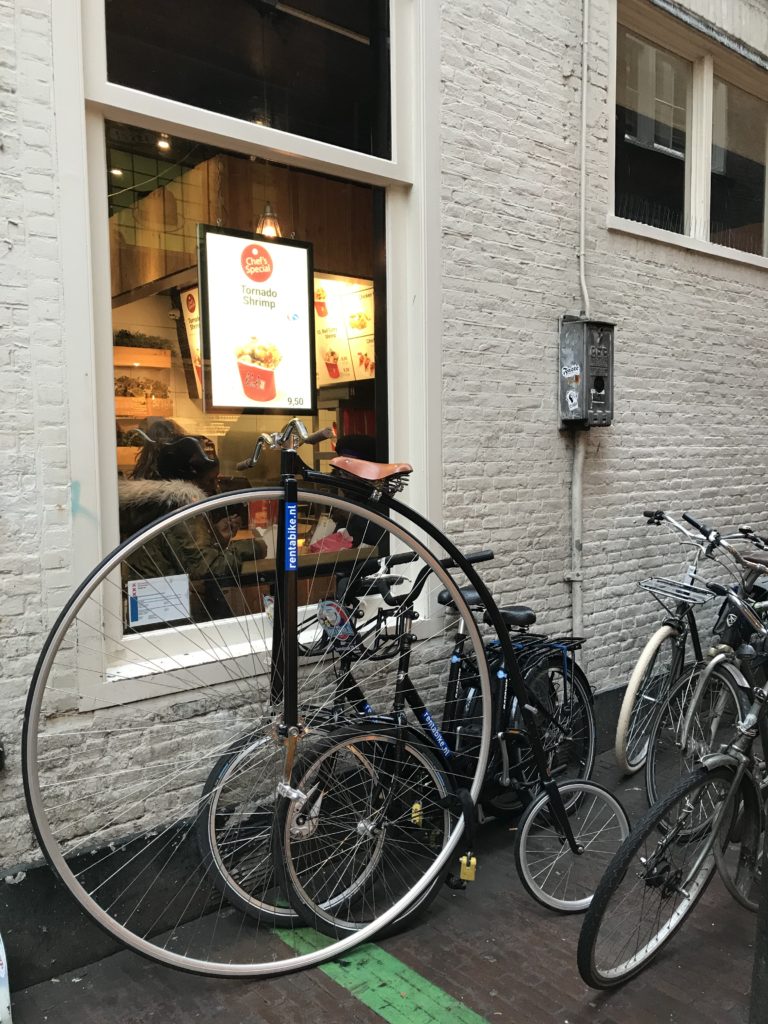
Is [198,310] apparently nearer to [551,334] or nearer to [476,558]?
Result: [476,558]

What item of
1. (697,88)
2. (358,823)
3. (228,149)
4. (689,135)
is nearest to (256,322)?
(228,149)

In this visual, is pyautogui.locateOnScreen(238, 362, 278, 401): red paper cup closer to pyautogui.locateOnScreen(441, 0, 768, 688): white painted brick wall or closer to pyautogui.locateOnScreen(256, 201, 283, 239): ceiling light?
pyautogui.locateOnScreen(256, 201, 283, 239): ceiling light

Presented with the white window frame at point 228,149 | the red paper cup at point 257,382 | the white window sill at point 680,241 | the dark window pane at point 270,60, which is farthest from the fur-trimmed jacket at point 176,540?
the white window sill at point 680,241

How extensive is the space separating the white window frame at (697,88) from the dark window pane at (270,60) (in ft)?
6.83

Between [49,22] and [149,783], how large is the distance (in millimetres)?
2801

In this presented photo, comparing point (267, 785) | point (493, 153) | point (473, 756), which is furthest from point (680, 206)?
point (267, 785)

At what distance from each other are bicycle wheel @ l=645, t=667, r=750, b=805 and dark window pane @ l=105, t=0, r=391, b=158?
3084mm

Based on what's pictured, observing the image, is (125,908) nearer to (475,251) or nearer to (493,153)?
(475,251)

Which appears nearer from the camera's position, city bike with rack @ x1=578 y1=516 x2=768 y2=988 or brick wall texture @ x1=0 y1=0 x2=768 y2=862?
city bike with rack @ x1=578 y1=516 x2=768 y2=988

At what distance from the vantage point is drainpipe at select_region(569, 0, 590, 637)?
15.4 feet

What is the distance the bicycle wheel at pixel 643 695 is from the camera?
13.9 feet

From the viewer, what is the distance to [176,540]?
330cm

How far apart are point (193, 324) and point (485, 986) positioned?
9.34ft

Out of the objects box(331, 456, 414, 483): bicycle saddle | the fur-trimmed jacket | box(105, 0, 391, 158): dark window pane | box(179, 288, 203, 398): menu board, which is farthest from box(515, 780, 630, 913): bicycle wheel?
box(105, 0, 391, 158): dark window pane
